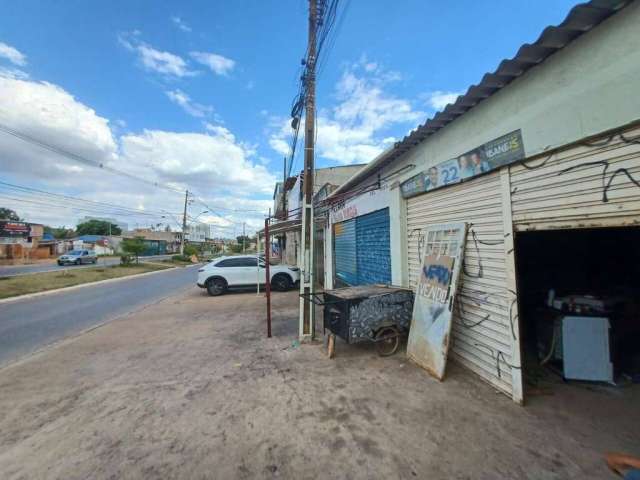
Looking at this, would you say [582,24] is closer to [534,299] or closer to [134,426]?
[534,299]

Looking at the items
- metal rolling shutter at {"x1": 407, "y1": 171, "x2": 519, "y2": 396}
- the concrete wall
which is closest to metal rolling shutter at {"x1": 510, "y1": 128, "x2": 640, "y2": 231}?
the concrete wall

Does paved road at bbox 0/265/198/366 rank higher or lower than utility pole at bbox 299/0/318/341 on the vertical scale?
lower

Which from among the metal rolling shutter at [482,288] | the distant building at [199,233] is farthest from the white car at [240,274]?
the distant building at [199,233]

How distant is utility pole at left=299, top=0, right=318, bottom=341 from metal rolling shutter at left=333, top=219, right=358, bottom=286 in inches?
90.7

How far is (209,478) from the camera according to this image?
2.02m

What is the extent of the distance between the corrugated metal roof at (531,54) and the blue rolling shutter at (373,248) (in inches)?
85.8

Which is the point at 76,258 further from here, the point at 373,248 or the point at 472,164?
the point at 472,164

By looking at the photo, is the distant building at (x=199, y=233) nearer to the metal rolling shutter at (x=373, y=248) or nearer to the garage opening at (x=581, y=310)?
the metal rolling shutter at (x=373, y=248)

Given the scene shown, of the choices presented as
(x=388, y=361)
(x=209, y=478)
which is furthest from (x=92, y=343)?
(x=388, y=361)

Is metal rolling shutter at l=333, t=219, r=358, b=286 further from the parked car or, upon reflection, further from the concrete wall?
the parked car

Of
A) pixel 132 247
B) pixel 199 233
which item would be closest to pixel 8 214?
pixel 199 233

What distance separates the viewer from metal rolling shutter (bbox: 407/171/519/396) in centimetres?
304

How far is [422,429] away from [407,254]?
293 centimetres

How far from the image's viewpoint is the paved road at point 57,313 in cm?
573
